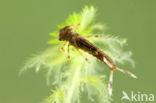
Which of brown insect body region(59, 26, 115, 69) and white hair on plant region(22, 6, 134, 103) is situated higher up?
brown insect body region(59, 26, 115, 69)

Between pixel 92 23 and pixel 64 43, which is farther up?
pixel 92 23

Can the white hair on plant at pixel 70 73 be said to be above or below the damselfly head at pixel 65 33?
below

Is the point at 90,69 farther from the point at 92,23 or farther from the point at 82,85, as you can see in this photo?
the point at 92,23

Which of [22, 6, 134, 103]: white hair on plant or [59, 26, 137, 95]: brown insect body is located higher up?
[59, 26, 137, 95]: brown insect body

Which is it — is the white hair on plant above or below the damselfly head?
below

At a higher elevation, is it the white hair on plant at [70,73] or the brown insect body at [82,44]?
the brown insect body at [82,44]

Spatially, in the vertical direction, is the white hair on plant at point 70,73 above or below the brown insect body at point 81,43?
below

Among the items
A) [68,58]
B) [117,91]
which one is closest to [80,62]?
[68,58]

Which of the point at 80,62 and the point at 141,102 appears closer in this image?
the point at 80,62

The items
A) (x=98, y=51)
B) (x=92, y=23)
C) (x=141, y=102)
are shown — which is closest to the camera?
(x=98, y=51)

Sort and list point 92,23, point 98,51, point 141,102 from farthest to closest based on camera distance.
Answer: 1. point 141,102
2. point 92,23
3. point 98,51
